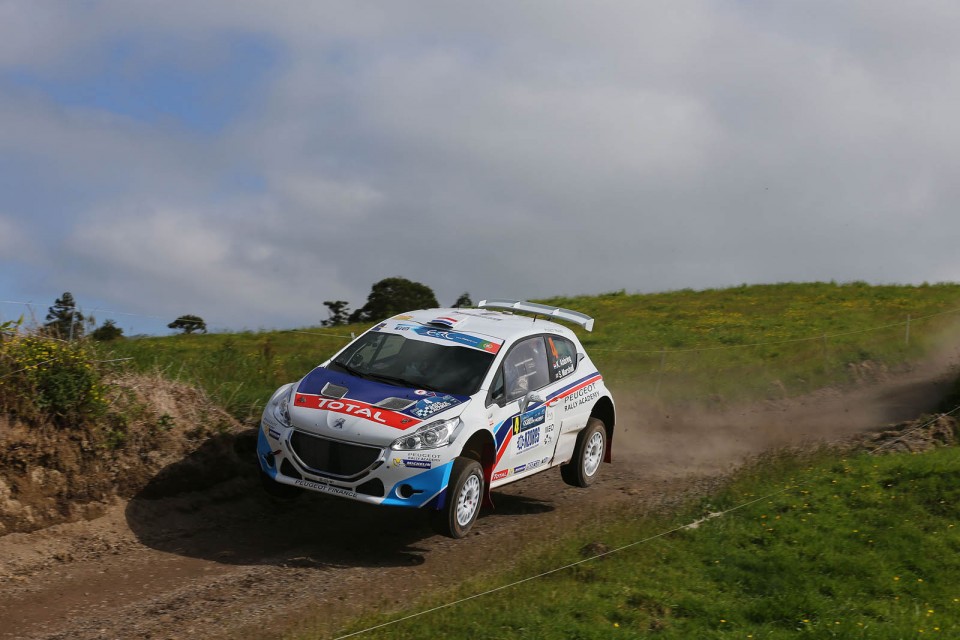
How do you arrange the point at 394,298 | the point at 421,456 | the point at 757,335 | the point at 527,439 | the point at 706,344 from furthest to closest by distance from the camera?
the point at 394,298 < the point at 757,335 < the point at 706,344 < the point at 527,439 < the point at 421,456

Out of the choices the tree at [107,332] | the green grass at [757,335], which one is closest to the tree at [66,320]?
the tree at [107,332]

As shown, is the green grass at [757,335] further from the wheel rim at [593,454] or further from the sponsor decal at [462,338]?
the sponsor decal at [462,338]

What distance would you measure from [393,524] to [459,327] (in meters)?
2.23

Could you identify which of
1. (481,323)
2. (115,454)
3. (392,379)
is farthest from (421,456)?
(115,454)

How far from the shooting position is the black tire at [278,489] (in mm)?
9773

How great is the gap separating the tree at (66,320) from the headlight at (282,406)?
2.27 meters

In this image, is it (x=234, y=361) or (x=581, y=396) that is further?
(x=234, y=361)

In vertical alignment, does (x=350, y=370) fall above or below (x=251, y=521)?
above

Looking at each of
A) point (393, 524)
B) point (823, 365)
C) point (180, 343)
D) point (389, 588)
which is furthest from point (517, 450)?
point (823, 365)

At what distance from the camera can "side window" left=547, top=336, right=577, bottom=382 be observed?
11375 mm

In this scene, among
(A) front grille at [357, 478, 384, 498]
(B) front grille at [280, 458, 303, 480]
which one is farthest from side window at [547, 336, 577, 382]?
(B) front grille at [280, 458, 303, 480]

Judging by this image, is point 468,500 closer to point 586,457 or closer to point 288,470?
point 288,470

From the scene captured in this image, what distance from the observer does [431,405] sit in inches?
374

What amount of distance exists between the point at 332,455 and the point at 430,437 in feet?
3.00
